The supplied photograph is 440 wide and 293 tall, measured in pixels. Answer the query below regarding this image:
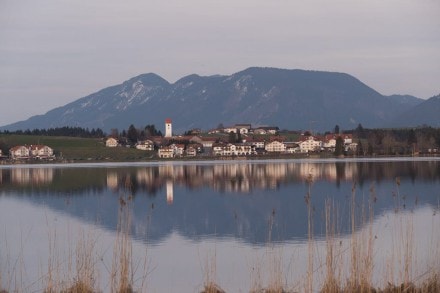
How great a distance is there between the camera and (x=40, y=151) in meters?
129

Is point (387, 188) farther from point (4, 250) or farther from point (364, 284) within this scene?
point (364, 284)

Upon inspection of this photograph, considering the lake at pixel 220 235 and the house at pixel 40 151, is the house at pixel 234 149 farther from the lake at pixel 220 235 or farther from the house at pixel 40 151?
the lake at pixel 220 235

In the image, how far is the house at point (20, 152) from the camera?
128250mm

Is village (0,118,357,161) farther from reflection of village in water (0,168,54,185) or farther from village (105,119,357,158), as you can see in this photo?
reflection of village in water (0,168,54,185)

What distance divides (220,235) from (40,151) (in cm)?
11251

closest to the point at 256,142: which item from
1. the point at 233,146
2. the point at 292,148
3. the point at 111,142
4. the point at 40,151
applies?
the point at 292,148

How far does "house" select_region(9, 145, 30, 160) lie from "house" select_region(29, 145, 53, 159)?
38.2 inches

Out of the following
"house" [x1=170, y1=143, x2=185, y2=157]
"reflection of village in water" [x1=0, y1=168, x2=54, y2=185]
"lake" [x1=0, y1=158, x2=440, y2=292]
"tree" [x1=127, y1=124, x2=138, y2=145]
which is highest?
"tree" [x1=127, y1=124, x2=138, y2=145]

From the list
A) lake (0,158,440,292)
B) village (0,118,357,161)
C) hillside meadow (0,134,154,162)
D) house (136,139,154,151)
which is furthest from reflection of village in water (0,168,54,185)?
house (136,139,154,151)

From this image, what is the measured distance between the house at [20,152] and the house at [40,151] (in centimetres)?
97

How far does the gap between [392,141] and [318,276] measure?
11415cm

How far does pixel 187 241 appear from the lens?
20.8 m

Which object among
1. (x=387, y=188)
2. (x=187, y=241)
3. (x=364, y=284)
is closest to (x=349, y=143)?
(x=387, y=188)

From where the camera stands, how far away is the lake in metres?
12.3
